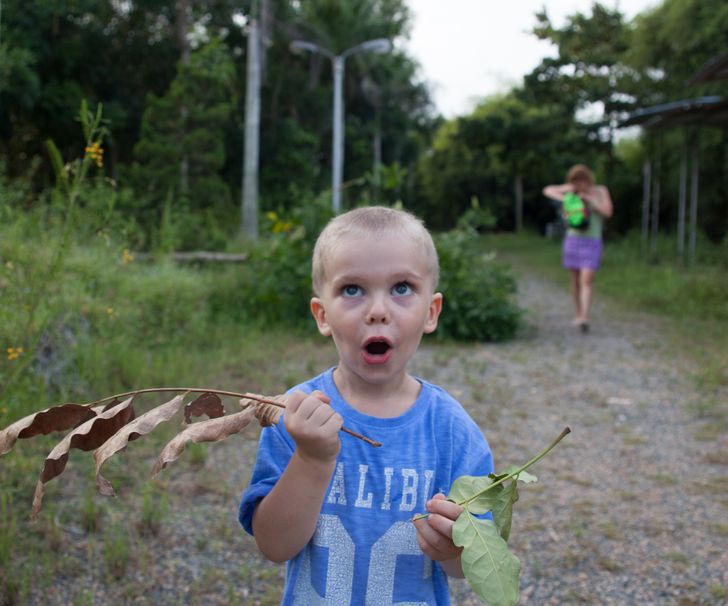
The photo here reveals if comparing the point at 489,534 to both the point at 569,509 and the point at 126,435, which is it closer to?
the point at 126,435

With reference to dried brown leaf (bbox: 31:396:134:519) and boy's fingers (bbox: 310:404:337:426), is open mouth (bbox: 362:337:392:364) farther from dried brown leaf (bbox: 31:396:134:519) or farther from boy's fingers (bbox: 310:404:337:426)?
dried brown leaf (bbox: 31:396:134:519)

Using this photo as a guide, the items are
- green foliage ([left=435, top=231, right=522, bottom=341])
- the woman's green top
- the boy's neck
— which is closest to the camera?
the boy's neck

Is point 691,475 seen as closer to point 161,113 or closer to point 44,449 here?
point 44,449

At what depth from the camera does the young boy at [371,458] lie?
1549mm

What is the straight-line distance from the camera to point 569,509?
11.9 feet

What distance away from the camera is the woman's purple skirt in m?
8.39

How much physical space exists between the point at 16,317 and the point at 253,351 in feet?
12.0

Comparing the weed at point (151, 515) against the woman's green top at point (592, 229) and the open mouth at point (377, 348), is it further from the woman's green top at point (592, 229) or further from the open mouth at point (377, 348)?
the woman's green top at point (592, 229)

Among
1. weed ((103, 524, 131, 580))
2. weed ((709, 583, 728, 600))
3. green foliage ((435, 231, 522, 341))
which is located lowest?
weed ((709, 583, 728, 600))

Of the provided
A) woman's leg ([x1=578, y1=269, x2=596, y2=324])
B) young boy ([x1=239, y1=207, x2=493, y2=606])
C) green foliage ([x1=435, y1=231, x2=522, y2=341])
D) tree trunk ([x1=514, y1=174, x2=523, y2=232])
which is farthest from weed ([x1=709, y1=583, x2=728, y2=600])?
tree trunk ([x1=514, y1=174, x2=523, y2=232])

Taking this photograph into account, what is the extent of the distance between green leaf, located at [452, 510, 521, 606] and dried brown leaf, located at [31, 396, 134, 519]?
59 cm

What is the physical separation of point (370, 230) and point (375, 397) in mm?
334

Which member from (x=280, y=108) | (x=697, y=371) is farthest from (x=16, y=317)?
(x=280, y=108)

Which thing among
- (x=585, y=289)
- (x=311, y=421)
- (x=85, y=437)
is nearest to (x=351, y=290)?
(x=311, y=421)
